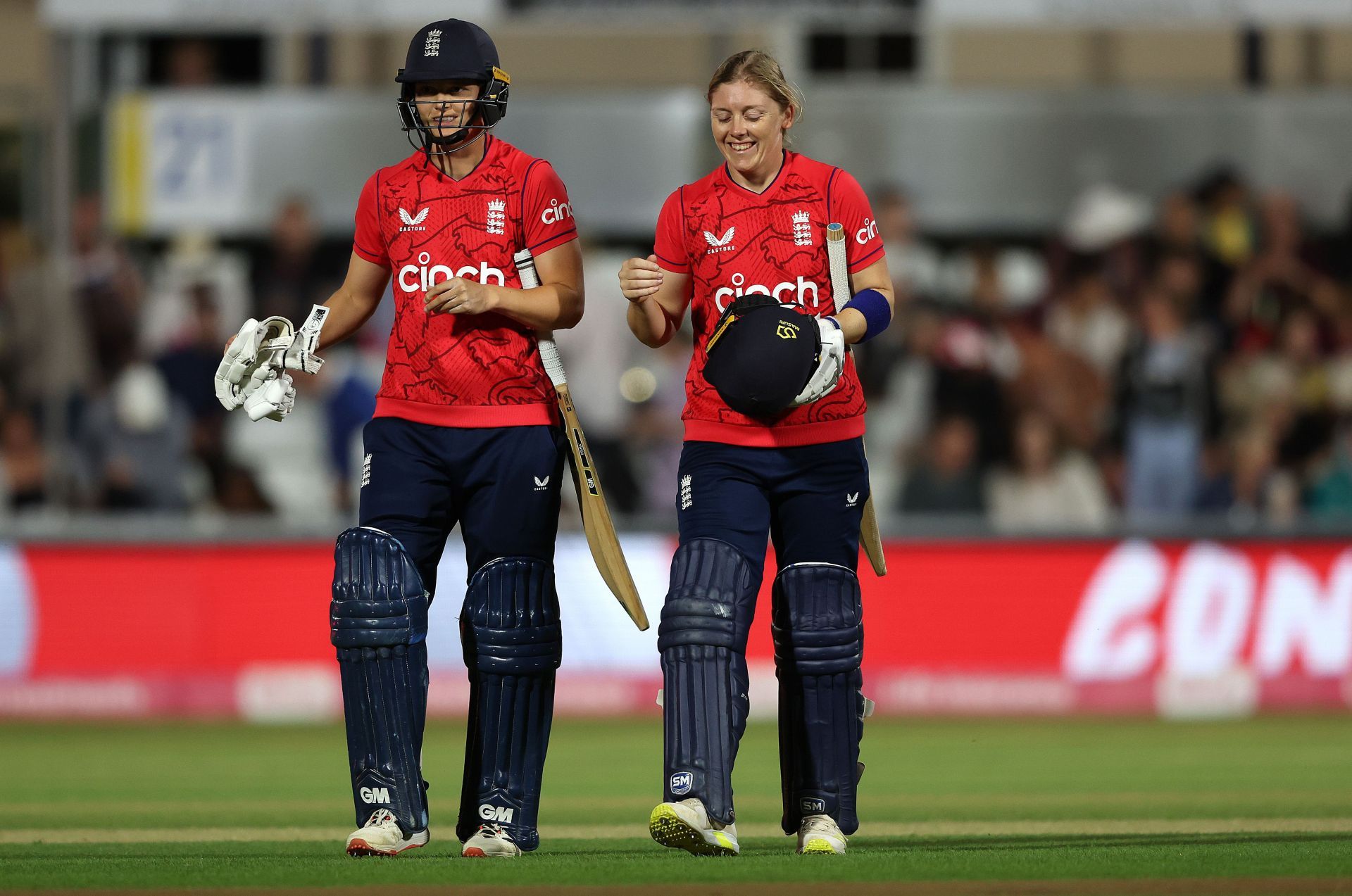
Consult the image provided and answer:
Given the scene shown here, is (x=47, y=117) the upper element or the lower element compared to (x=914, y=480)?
upper

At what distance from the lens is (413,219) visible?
6391 mm

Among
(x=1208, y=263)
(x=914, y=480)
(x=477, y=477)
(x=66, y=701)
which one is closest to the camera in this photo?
(x=477, y=477)

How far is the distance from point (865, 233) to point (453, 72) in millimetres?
1306

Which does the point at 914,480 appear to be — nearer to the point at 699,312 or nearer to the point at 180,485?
the point at 180,485

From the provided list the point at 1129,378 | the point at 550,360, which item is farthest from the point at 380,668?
the point at 1129,378

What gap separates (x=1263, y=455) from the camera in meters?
14.7

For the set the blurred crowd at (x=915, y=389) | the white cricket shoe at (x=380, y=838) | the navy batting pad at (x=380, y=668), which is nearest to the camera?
the white cricket shoe at (x=380, y=838)

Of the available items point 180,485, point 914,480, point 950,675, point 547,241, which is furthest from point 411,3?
point 547,241

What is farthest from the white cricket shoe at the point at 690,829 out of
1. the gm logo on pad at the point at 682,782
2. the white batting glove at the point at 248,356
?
the white batting glove at the point at 248,356

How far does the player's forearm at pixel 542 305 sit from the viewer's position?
20.4ft

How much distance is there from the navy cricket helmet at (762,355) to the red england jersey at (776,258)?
143 mm

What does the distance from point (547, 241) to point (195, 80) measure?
9.79 m

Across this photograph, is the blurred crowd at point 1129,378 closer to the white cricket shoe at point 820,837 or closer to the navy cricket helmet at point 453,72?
the white cricket shoe at point 820,837

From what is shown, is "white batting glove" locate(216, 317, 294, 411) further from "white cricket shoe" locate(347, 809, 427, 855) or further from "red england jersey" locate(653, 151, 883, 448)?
"white cricket shoe" locate(347, 809, 427, 855)
